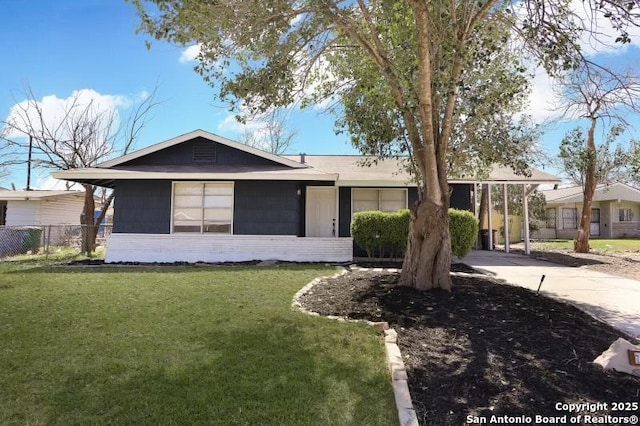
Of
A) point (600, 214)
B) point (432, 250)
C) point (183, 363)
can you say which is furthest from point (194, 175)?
point (600, 214)

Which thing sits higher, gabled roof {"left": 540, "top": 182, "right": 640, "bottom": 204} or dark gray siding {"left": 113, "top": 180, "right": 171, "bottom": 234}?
gabled roof {"left": 540, "top": 182, "right": 640, "bottom": 204}

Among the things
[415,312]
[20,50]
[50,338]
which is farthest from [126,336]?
[20,50]

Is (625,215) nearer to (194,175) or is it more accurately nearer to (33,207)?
(194,175)

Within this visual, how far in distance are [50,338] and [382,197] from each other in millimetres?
12098

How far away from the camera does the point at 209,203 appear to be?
1347 centimetres

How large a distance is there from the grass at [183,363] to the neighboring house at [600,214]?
30.7 metres

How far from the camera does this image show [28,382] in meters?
3.60

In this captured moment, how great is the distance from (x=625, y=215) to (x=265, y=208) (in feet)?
99.3

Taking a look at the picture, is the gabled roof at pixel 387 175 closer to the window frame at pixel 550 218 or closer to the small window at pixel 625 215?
the window frame at pixel 550 218

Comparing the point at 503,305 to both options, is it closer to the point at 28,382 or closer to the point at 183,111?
the point at 28,382

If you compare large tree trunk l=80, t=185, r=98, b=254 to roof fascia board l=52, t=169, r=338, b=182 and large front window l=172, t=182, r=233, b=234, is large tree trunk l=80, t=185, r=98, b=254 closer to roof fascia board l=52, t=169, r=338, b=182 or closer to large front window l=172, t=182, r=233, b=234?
roof fascia board l=52, t=169, r=338, b=182

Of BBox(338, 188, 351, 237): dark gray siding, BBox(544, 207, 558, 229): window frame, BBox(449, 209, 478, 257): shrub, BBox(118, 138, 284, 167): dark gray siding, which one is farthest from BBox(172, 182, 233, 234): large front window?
BBox(544, 207, 558, 229): window frame

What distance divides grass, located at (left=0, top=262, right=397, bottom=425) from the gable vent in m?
7.78

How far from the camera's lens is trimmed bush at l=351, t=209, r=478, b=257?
483 inches
